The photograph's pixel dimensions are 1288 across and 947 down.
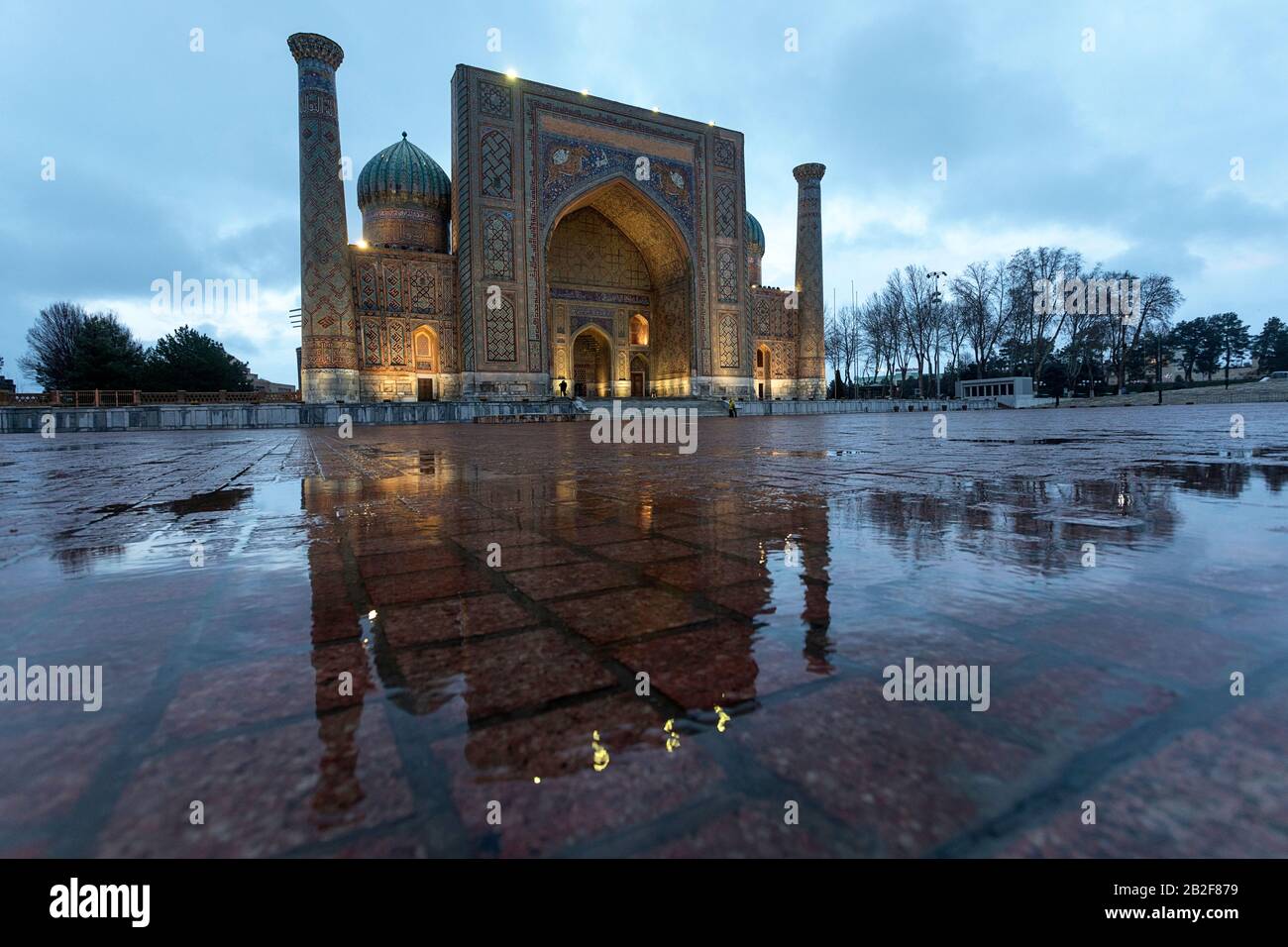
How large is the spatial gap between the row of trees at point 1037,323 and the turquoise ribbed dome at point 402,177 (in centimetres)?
2694

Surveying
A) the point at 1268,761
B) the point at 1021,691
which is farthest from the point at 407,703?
the point at 1268,761

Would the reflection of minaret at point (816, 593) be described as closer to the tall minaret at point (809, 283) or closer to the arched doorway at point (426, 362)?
the arched doorway at point (426, 362)

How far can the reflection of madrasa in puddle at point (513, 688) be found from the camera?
799 millimetres

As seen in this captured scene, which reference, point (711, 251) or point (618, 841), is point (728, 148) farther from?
point (618, 841)

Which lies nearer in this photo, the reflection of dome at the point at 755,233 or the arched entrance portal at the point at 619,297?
the arched entrance portal at the point at 619,297

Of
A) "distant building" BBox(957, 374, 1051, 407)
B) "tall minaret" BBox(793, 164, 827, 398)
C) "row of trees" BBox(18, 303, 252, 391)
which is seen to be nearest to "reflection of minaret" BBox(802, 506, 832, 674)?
"tall minaret" BBox(793, 164, 827, 398)

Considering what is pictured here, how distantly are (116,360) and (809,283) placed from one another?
33735mm

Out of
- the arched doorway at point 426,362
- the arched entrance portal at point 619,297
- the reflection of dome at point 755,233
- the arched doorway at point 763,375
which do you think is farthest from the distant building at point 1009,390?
the arched doorway at point 426,362

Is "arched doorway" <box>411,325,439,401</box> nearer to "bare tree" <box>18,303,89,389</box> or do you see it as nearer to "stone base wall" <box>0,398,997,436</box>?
"stone base wall" <box>0,398,997,436</box>

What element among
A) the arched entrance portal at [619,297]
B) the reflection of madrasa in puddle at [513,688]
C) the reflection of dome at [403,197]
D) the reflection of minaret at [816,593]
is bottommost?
the reflection of madrasa in puddle at [513,688]

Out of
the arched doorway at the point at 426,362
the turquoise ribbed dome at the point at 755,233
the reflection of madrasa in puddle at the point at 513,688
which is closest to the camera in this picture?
the reflection of madrasa in puddle at the point at 513,688

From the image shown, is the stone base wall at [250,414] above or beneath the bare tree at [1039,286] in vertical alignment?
beneath

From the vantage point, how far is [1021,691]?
94cm

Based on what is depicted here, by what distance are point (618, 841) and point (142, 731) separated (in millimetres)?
673
